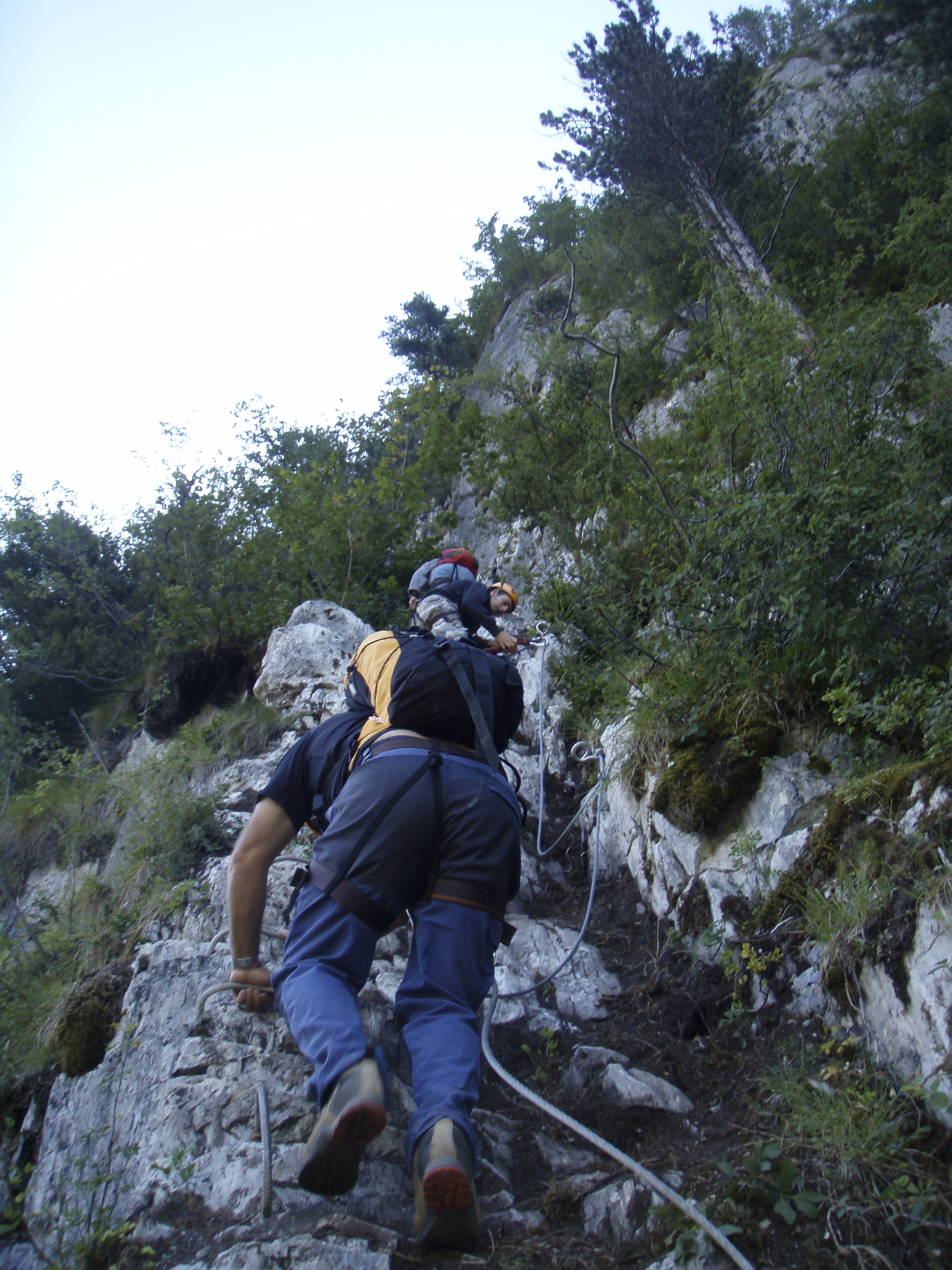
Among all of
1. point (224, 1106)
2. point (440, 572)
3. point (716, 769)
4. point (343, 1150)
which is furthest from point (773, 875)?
point (440, 572)

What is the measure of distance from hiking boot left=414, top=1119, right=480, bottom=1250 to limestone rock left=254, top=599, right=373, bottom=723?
4.79 metres

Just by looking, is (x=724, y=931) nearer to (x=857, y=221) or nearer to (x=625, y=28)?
(x=857, y=221)

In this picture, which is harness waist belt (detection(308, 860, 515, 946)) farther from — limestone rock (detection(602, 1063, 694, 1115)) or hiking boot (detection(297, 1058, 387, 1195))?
limestone rock (detection(602, 1063, 694, 1115))

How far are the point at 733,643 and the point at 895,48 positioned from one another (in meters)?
13.9

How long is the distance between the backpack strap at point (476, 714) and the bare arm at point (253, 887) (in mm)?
949

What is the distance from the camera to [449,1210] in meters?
2.11

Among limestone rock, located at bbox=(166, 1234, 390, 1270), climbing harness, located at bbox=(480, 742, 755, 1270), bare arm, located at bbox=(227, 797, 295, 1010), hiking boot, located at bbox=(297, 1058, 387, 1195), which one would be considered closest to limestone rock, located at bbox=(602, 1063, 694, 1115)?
climbing harness, located at bbox=(480, 742, 755, 1270)

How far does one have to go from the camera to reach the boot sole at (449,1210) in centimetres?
209

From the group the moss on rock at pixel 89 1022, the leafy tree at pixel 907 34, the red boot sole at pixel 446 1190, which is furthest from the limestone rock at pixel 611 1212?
the leafy tree at pixel 907 34

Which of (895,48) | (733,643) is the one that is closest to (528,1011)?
(733,643)

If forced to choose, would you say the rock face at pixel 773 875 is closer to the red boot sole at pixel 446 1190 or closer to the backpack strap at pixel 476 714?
the red boot sole at pixel 446 1190

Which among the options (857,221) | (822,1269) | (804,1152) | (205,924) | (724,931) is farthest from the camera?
(857,221)

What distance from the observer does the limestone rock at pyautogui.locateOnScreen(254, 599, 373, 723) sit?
22.8ft

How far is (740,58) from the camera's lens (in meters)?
12.5
